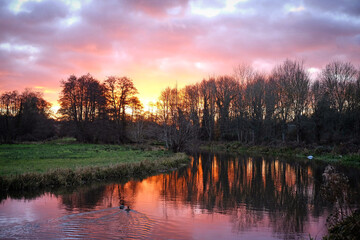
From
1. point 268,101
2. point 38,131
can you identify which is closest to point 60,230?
point 268,101

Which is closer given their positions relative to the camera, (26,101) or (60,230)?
(60,230)

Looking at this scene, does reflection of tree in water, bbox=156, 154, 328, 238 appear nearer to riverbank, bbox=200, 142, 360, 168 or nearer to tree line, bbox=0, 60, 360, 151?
riverbank, bbox=200, 142, 360, 168

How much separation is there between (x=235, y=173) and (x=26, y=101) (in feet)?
196

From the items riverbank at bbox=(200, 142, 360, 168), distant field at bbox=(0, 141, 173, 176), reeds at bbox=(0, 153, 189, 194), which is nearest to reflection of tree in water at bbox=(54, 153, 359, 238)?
reeds at bbox=(0, 153, 189, 194)

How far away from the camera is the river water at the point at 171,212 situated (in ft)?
30.3

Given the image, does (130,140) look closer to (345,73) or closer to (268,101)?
(268,101)

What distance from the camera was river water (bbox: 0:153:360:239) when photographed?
A: 30.3ft

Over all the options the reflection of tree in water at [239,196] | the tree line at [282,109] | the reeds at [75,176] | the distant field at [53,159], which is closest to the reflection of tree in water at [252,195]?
the reflection of tree in water at [239,196]

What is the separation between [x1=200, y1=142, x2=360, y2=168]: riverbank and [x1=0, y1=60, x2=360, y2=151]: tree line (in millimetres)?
2348

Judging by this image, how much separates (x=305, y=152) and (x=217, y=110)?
31.6m

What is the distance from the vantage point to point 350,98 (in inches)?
1880

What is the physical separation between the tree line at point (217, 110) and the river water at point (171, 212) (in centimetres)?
2040

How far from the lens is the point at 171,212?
1195 cm

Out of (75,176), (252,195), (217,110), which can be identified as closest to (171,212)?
(252,195)
